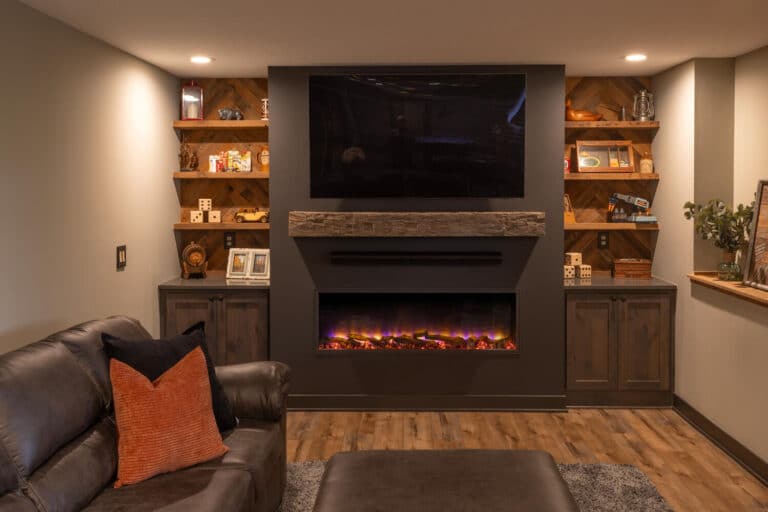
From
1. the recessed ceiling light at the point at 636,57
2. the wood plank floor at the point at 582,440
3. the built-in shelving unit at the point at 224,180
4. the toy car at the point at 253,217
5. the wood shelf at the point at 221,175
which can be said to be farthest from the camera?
the built-in shelving unit at the point at 224,180

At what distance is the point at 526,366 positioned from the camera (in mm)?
5355

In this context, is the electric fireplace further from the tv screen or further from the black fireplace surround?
the tv screen

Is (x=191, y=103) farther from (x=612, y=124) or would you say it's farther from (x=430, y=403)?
(x=612, y=124)

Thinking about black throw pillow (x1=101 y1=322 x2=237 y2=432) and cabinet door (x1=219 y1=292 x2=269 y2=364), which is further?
cabinet door (x1=219 y1=292 x2=269 y2=364)

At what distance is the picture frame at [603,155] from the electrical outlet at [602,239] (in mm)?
535

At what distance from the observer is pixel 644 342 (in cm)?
534

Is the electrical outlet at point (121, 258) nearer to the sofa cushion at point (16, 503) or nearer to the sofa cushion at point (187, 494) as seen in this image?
the sofa cushion at point (187, 494)

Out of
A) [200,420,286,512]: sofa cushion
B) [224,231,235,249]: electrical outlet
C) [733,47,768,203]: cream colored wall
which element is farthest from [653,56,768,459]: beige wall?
[224,231,235,249]: electrical outlet

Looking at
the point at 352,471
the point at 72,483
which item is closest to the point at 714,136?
the point at 352,471

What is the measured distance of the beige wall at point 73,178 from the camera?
3510 millimetres

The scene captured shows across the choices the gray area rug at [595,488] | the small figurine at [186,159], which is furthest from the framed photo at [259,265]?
the gray area rug at [595,488]

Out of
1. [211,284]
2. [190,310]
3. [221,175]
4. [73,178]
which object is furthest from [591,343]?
[73,178]

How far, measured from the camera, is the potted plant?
4.69 meters

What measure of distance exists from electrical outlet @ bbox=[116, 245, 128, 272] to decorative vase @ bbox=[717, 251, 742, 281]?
3811 millimetres
